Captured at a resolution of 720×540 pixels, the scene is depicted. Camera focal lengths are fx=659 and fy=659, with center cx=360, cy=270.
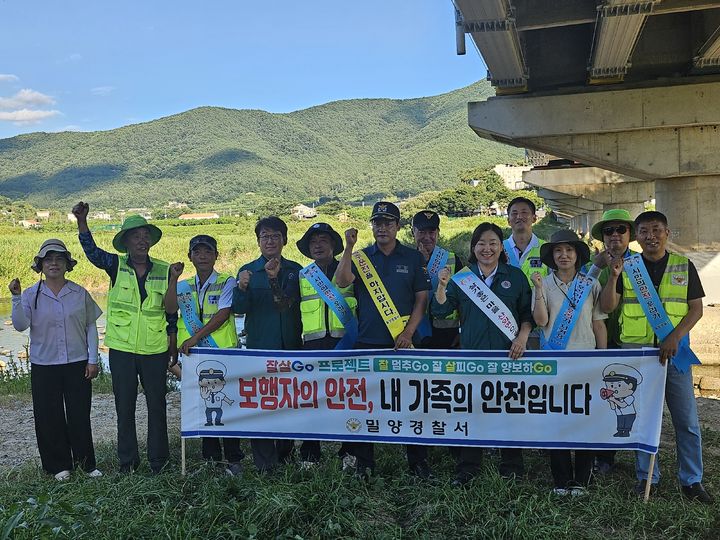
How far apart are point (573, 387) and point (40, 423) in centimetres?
415

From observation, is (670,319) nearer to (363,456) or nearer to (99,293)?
(363,456)

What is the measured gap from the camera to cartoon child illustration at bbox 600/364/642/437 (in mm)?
4520

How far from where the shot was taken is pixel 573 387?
4598 mm

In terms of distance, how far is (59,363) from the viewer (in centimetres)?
527

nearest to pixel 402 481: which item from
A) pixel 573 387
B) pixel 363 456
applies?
pixel 363 456

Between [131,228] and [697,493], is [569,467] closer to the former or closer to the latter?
[697,493]

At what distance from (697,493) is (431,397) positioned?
190 centimetres

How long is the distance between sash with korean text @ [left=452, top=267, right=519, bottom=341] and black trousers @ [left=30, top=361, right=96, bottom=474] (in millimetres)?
3185

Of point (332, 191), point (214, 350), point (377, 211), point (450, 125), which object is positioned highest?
point (450, 125)

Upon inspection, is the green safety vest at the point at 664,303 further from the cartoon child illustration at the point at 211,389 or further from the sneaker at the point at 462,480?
the cartoon child illustration at the point at 211,389

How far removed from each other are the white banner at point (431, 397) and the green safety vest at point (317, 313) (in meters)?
0.22

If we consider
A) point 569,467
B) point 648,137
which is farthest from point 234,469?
point 648,137

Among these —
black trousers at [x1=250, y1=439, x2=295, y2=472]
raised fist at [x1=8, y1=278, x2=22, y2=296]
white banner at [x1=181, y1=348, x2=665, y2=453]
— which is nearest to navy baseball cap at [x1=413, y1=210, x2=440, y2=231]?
white banner at [x1=181, y1=348, x2=665, y2=453]

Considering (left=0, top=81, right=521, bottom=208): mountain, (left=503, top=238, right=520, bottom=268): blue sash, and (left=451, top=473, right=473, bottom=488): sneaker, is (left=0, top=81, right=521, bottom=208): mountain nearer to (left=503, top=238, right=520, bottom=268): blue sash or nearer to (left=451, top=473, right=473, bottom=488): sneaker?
(left=503, top=238, right=520, bottom=268): blue sash
